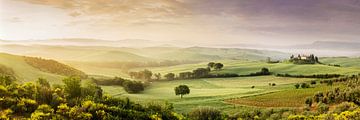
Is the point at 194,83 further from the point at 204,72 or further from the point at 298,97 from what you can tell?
the point at 298,97

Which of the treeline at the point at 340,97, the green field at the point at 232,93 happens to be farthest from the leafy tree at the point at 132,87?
the treeline at the point at 340,97

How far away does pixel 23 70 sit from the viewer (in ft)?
208

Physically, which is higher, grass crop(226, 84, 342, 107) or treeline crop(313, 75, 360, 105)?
treeline crop(313, 75, 360, 105)

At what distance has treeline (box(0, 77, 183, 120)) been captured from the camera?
18266 millimetres

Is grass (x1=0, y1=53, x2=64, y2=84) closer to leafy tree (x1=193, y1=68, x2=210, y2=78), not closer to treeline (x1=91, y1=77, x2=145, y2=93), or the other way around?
treeline (x1=91, y1=77, x2=145, y2=93)

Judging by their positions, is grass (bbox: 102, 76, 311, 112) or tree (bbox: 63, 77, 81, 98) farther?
grass (bbox: 102, 76, 311, 112)

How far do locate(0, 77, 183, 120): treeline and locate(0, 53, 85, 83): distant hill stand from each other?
36006 millimetres

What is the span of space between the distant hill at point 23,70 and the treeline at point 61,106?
36006 millimetres

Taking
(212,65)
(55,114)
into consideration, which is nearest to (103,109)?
(55,114)

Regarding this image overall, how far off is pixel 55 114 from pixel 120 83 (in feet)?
199

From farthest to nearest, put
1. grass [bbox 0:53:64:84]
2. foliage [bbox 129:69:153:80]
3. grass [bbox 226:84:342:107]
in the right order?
foliage [bbox 129:69:153:80]
grass [bbox 0:53:64:84]
grass [bbox 226:84:342:107]

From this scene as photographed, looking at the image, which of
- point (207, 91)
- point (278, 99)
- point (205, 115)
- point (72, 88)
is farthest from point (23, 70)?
point (72, 88)

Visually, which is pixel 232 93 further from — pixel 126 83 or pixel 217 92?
pixel 126 83

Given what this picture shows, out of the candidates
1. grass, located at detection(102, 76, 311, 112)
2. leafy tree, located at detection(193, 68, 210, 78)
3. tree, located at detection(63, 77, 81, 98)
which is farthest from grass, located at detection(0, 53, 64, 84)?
leafy tree, located at detection(193, 68, 210, 78)
